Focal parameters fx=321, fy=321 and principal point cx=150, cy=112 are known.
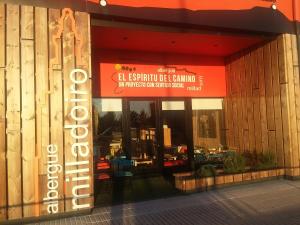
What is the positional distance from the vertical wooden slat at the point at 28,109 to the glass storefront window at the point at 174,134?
515 cm

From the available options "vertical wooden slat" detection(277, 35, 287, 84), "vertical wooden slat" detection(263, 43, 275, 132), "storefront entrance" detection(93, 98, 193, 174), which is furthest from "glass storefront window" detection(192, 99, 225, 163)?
"vertical wooden slat" detection(277, 35, 287, 84)

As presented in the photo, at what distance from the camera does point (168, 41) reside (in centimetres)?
912

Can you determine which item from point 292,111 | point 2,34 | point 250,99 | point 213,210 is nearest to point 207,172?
point 213,210

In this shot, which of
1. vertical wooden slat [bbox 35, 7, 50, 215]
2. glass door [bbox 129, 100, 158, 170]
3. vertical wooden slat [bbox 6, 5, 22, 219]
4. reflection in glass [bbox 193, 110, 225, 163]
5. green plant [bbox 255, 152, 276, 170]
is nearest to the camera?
vertical wooden slat [bbox 6, 5, 22, 219]

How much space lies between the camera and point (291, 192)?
307 inches

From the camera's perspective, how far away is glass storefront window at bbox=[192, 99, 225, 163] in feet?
36.7

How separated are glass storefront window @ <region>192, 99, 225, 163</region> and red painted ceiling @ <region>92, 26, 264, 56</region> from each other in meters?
1.87

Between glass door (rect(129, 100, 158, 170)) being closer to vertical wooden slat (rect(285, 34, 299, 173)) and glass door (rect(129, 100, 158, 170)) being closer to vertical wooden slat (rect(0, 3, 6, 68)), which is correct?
vertical wooden slat (rect(285, 34, 299, 173))

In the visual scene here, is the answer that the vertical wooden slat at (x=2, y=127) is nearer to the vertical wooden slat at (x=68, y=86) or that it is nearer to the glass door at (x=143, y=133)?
the vertical wooden slat at (x=68, y=86)

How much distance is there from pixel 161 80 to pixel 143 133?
6.09 feet

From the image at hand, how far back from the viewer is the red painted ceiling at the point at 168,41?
825 centimetres

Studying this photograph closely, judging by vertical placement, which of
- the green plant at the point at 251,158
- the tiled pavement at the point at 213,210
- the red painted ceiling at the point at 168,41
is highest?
the red painted ceiling at the point at 168,41

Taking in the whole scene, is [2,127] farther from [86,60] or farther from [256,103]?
[256,103]

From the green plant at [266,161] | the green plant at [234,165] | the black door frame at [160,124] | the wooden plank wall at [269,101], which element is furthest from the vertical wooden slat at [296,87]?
the black door frame at [160,124]
